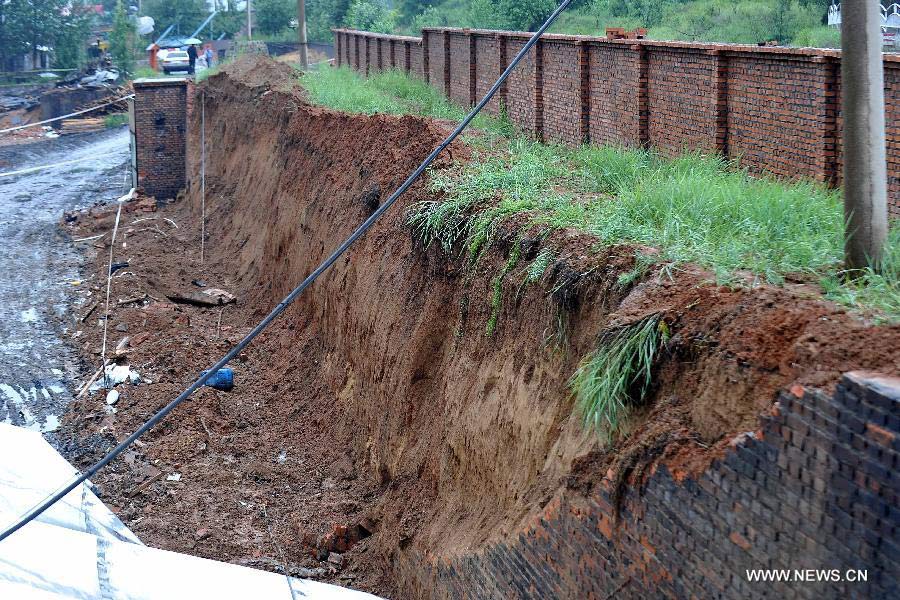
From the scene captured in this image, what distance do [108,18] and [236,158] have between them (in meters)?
60.3

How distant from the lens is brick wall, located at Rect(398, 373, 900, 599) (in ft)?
12.4

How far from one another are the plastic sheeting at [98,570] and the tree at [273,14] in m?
53.6

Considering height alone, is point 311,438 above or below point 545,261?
below

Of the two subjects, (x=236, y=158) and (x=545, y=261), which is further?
(x=236, y=158)

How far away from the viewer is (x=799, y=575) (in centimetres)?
411

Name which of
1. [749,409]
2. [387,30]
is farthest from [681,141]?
[387,30]

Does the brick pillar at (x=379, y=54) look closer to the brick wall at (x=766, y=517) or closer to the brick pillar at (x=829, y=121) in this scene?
the brick pillar at (x=829, y=121)

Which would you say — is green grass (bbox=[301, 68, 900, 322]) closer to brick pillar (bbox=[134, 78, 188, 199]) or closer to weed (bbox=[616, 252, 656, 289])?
weed (bbox=[616, 252, 656, 289])

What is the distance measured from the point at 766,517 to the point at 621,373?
146 cm

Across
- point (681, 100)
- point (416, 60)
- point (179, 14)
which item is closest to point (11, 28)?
point (179, 14)

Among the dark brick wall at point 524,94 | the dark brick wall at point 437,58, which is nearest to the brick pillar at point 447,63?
the dark brick wall at point 437,58

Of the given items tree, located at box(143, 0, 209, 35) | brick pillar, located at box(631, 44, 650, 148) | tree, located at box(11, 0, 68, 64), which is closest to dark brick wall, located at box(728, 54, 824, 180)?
brick pillar, located at box(631, 44, 650, 148)

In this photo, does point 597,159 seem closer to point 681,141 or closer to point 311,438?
point 681,141

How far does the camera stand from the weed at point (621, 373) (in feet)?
17.9
